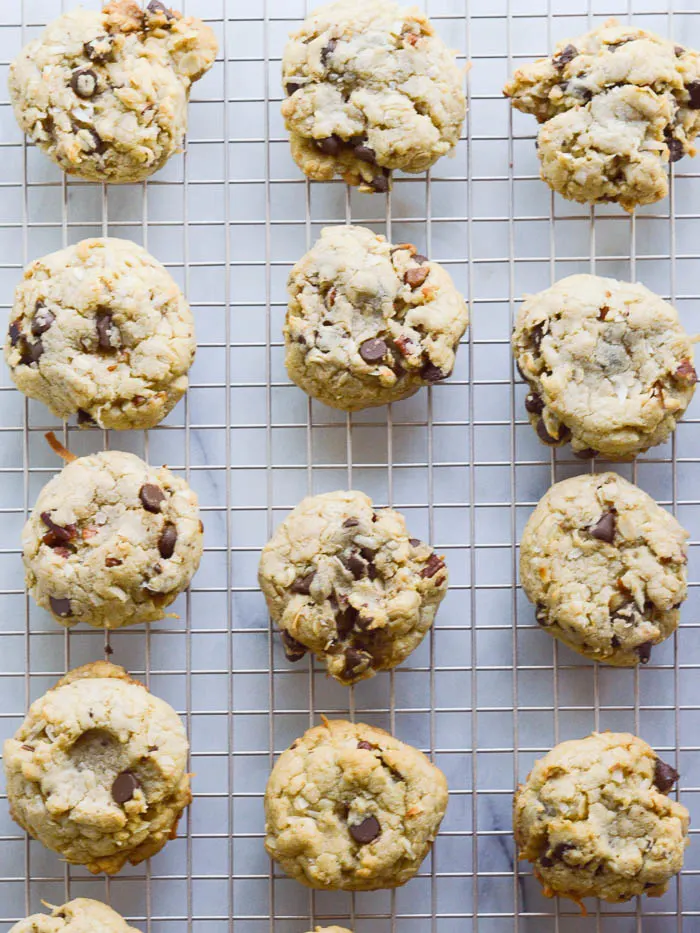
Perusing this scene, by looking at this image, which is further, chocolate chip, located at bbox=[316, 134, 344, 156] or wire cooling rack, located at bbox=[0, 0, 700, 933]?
wire cooling rack, located at bbox=[0, 0, 700, 933]

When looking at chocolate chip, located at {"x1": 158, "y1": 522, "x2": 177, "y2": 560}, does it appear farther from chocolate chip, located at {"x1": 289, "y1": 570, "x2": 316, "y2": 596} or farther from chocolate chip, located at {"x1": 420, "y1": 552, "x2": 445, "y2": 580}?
chocolate chip, located at {"x1": 420, "y1": 552, "x2": 445, "y2": 580}

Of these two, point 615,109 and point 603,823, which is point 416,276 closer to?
point 615,109

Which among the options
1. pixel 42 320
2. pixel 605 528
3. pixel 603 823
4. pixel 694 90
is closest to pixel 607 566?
pixel 605 528

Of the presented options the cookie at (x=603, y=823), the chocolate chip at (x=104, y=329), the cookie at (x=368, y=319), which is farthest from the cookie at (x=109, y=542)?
the cookie at (x=603, y=823)

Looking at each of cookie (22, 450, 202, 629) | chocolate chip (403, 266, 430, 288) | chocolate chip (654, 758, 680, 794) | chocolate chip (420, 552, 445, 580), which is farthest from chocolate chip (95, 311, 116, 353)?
chocolate chip (654, 758, 680, 794)

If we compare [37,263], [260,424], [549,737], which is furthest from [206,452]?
[549,737]

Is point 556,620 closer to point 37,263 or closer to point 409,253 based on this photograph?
point 409,253

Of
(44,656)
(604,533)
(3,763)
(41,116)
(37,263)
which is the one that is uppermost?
(41,116)
